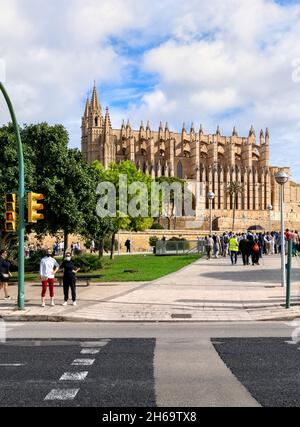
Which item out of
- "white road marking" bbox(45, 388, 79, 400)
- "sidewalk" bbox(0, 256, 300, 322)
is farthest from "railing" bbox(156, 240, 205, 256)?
"white road marking" bbox(45, 388, 79, 400)

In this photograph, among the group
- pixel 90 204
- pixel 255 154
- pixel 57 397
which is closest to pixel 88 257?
pixel 90 204

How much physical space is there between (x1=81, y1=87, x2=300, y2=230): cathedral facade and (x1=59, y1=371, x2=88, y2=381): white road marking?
325 ft

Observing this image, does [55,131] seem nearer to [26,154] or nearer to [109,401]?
[26,154]

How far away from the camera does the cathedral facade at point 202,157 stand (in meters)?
108

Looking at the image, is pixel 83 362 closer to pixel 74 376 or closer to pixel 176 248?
pixel 74 376

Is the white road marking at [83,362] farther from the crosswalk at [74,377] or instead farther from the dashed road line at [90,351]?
the dashed road line at [90,351]

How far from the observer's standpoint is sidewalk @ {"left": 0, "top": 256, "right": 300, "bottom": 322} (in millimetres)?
12211

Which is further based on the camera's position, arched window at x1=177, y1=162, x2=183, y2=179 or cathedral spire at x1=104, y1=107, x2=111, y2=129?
arched window at x1=177, y1=162, x2=183, y2=179

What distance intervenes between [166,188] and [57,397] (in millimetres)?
89216

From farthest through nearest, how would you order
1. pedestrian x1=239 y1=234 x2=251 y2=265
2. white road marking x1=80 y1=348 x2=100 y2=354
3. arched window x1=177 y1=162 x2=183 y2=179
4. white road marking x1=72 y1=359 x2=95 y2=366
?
arched window x1=177 y1=162 x2=183 y2=179 → pedestrian x1=239 y1=234 x2=251 y2=265 → white road marking x1=80 y1=348 x2=100 y2=354 → white road marking x1=72 y1=359 x2=95 y2=366

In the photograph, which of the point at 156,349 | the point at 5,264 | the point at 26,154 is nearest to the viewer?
the point at 156,349

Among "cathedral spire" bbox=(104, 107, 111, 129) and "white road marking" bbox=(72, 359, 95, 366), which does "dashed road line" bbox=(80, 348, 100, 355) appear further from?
"cathedral spire" bbox=(104, 107, 111, 129)

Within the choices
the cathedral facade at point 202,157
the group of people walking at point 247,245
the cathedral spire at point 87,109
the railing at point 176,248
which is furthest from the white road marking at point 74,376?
the cathedral spire at point 87,109
